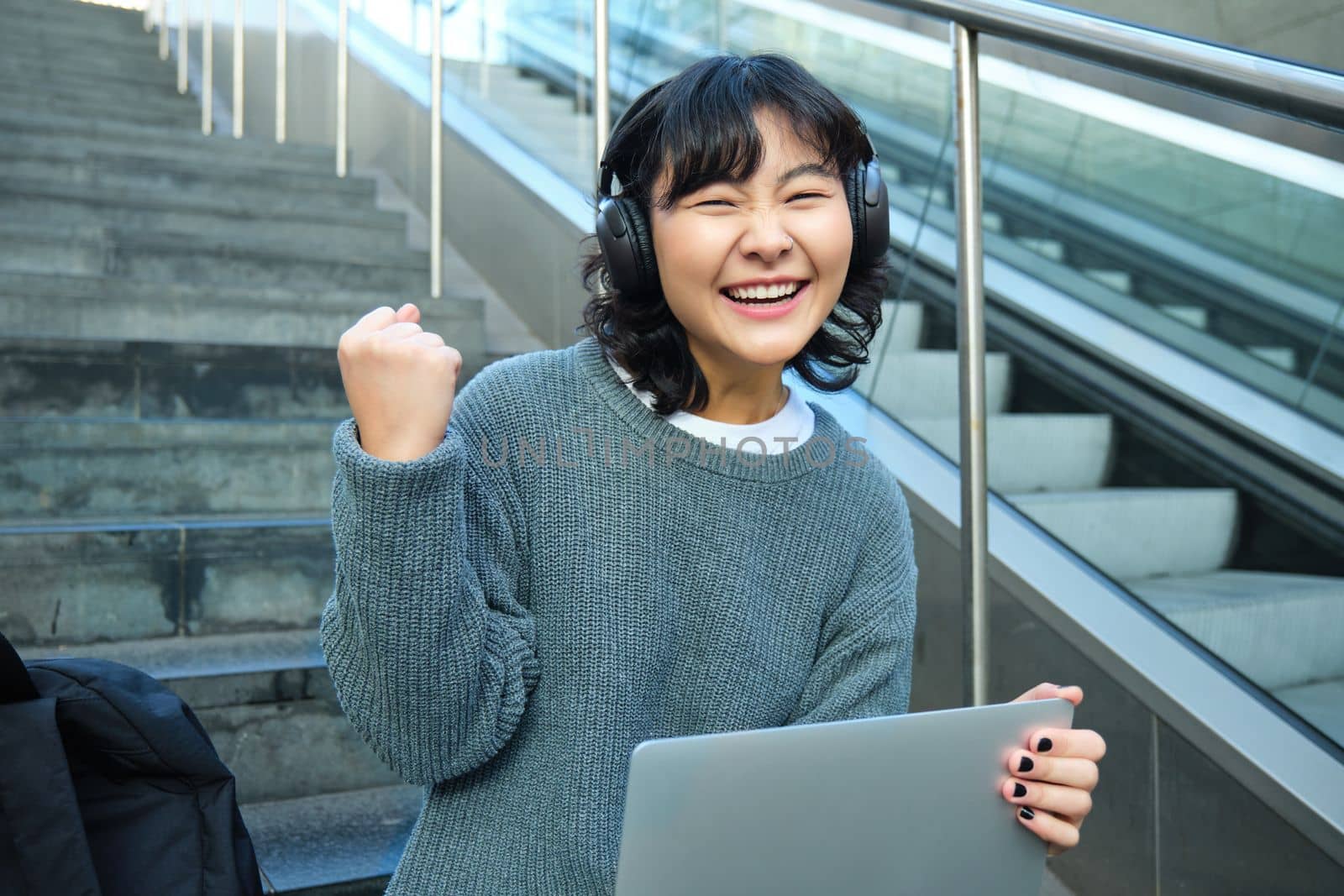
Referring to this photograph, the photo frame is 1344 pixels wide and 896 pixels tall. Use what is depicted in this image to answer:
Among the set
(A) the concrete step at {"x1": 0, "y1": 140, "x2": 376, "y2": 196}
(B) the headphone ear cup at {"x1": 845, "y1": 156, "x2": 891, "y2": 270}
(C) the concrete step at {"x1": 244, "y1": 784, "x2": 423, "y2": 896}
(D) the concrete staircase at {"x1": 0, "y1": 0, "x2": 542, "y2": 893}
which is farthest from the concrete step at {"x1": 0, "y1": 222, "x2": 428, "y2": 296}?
(B) the headphone ear cup at {"x1": 845, "y1": 156, "x2": 891, "y2": 270}

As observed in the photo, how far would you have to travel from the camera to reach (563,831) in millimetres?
774

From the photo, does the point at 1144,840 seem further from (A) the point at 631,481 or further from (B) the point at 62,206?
(B) the point at 62,206

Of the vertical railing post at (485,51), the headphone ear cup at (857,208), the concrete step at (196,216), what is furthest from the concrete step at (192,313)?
the headphone ear cup at (857,208)

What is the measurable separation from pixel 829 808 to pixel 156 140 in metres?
3.47

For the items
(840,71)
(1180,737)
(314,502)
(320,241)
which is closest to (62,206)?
(320,241)

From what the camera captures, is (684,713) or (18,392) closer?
(684,713)

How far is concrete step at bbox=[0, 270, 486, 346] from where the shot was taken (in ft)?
7.17

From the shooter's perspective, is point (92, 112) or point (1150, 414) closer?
point (1150, 414)

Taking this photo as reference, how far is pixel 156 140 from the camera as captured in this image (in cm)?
342

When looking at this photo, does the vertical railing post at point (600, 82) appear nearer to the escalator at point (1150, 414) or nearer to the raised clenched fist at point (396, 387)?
the escalator at point (1150, 414)

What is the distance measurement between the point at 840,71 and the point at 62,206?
1868 mm

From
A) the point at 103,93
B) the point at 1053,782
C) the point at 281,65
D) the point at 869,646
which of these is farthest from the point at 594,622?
the point at 103,93

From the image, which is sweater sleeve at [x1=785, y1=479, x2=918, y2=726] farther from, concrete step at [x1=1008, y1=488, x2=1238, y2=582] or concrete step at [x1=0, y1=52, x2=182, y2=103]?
concrete step at [x1=0, y1=52, x2=182, y2=103]

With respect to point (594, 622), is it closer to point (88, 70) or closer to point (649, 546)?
point (649, 546)
